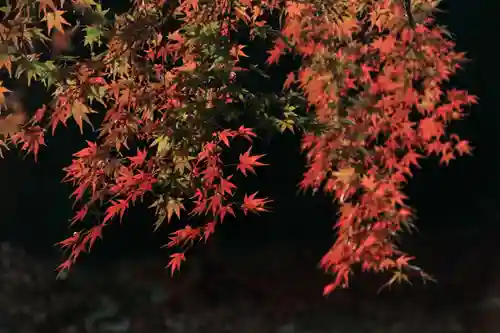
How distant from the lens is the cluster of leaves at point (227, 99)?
11.2 feet

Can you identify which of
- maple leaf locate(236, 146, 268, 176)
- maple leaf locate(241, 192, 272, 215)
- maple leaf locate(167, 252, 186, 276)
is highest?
maple leaf locate(236, 146, 268, 176)

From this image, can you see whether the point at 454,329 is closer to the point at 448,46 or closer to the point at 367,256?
the point at 367,256

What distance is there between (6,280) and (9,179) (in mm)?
757

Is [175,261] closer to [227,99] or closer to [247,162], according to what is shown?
[247,162]

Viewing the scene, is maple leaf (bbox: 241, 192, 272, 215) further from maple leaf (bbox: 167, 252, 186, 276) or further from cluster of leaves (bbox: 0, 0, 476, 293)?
maple leaf (bbox: 167, 252, 186, 276)

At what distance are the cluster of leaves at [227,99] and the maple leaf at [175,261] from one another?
2cm

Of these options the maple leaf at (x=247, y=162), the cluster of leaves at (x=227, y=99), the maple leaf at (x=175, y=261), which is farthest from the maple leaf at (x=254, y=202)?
the maple leaf at (x=175, y=261)

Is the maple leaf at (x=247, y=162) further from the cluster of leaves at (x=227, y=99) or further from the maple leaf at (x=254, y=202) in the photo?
the maple leaf at (x=254, y=202)

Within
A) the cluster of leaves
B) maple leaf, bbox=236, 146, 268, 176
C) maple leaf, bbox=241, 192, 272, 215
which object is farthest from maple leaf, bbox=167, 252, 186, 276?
maple leaf, bbox=236, 146, 268, 176

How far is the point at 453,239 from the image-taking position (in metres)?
4.82

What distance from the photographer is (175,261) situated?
4355mm

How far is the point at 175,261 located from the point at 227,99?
52.0 inches

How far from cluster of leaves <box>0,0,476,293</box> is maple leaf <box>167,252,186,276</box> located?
0.02 metres

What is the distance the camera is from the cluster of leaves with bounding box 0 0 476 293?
3404mm
